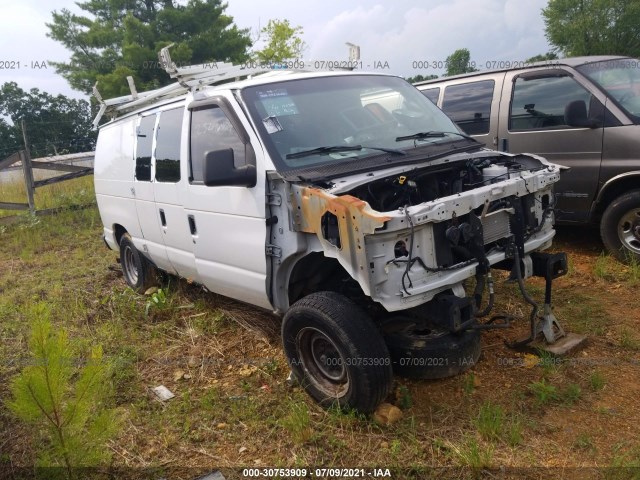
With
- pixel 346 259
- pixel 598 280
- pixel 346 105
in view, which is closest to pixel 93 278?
pixel 346 105

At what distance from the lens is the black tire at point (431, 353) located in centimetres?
331

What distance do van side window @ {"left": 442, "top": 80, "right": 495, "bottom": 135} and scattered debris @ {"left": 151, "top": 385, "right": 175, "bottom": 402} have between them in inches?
172

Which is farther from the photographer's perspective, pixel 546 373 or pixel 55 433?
pixel 546 373

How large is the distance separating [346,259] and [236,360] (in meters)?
1.75

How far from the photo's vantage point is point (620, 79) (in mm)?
5516

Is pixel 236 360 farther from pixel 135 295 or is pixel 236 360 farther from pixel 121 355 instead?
pixel 135 295

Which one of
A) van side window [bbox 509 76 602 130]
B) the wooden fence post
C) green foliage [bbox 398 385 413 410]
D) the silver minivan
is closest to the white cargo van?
green foliage [bbox 398 385 413 410]

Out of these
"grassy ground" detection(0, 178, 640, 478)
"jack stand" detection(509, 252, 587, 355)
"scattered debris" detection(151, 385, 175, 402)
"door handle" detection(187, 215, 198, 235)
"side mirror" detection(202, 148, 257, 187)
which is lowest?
"scattered debris" detection(151, 385, 175, 402)

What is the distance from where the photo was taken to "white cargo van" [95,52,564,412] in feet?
9.90

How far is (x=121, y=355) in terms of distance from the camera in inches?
175

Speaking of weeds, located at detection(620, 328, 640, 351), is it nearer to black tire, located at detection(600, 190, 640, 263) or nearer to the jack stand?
the jack stand

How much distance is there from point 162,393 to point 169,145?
2.12 m

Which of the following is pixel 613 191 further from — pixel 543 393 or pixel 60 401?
pixel 60 401

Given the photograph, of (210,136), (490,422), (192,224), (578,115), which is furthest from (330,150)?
(578,115)
